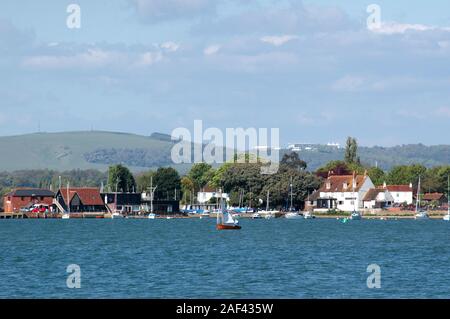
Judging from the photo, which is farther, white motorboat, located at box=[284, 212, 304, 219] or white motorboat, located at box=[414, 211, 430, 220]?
white motorboat, located at box=[414, 211, 430, 220]

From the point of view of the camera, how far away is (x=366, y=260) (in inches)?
2687

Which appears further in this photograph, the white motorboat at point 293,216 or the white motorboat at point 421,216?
the white motorboat at point 421,216

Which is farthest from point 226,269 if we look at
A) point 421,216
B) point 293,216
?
point 421,216

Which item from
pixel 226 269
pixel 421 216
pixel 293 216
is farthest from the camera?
pixel 421 216

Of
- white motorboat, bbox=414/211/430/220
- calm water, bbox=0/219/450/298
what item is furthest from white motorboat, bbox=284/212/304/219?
calm water, bbox=0/219/450/298

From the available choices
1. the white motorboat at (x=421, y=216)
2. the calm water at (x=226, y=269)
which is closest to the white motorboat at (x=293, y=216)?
the white motorboat at (x=421, y=216)

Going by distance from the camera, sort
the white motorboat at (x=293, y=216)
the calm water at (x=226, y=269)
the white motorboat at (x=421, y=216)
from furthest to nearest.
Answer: the white motorboat at (x=421, y=216) → the white motorboat at (x=293, y=216) → the calm water at (x=226, y=269)

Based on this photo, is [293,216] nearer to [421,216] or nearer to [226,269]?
[421,216]

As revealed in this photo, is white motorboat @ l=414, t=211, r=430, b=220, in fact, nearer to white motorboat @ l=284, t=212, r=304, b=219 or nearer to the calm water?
white motorboat @ l=284, t=212, r=304, b=219

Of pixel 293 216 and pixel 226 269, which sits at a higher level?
pixel 293 216

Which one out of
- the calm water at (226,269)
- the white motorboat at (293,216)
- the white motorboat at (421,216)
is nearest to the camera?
the calm water at (226,269)

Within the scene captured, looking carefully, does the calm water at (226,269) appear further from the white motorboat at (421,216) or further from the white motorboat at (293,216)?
the white motorboat at (421,216)
